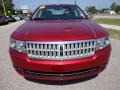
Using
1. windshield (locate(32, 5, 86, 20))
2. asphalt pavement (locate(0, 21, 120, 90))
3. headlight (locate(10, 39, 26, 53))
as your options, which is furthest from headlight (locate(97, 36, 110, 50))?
windshield (locate(32, 5, 86, 20))

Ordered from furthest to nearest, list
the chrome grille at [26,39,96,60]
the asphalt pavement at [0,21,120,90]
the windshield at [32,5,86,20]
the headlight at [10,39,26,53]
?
the windshield at [32,5,86,20], the asphalt pavement at [0,21,120,90], the headlight at [10,39,26,53], the chrome grille at [26,39,96,60]

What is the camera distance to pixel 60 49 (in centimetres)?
370

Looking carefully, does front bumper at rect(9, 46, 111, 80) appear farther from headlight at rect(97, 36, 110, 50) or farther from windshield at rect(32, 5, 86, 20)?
windshield at rect(32, 5, 86, 20)

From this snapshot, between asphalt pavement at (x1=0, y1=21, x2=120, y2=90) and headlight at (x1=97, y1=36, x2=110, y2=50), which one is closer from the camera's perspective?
headlight at (x1=97, y1=36, x2=110, y2=50)

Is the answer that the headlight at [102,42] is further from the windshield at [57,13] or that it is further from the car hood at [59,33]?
→ the windshield at [57,13]

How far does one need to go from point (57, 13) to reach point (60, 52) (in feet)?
7.67

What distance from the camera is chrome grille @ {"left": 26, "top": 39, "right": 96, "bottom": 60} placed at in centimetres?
370

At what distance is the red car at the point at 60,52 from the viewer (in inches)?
147

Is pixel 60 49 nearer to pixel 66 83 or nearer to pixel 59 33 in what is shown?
pixel 59 33

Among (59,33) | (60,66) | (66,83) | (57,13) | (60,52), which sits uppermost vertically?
(57,13)

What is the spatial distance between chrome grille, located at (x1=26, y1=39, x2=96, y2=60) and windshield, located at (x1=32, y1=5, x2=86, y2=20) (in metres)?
1.81

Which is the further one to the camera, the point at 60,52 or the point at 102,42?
the point at 102,42

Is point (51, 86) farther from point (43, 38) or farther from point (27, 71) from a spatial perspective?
point (43, 38)

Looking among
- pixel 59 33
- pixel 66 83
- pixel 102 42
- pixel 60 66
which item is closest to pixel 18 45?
pixel 59 33
